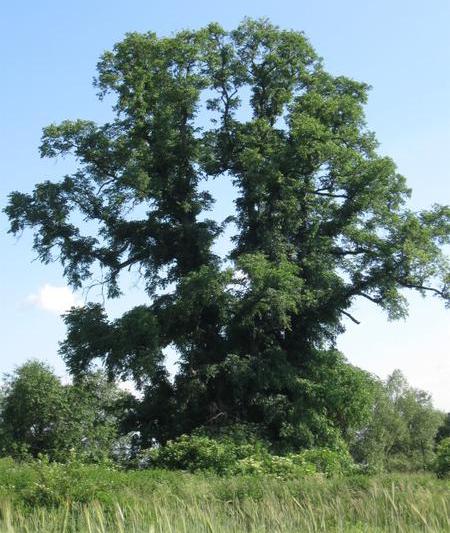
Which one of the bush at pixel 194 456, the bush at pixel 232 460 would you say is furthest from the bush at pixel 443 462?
the bush at pixel 194 456

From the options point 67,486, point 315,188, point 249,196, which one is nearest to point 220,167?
point 249,196

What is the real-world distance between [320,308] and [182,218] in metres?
6.10

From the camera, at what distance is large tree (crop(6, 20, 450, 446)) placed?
2461 cm

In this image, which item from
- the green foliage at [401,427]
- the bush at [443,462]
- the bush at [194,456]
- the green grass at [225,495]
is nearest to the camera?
the green grass at [225,495]

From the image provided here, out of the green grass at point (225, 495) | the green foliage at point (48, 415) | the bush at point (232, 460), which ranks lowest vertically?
the green grass at point (225, 495)

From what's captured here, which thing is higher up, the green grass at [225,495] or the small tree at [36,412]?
the small tree at [36,412]

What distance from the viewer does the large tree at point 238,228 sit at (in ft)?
80.7

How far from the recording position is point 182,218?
27328 mm

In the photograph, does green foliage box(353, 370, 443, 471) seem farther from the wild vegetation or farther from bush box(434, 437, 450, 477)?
bush box(434, 437, 450, 477)

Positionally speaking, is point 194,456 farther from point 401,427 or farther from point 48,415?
point 401,427

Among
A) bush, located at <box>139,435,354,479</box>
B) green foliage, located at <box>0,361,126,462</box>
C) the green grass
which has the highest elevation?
green foliage, located at <box>0,361,126,462</box>

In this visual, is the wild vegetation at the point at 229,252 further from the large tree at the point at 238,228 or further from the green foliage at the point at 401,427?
the green foliage at the point at 401,427

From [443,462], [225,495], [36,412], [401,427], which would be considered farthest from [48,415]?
[401,427]

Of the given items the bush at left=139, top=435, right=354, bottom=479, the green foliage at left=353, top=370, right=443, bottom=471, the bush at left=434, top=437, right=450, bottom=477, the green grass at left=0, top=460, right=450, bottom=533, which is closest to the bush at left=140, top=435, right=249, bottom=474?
the bush at left=139, top=435, right=354, bottom=479
